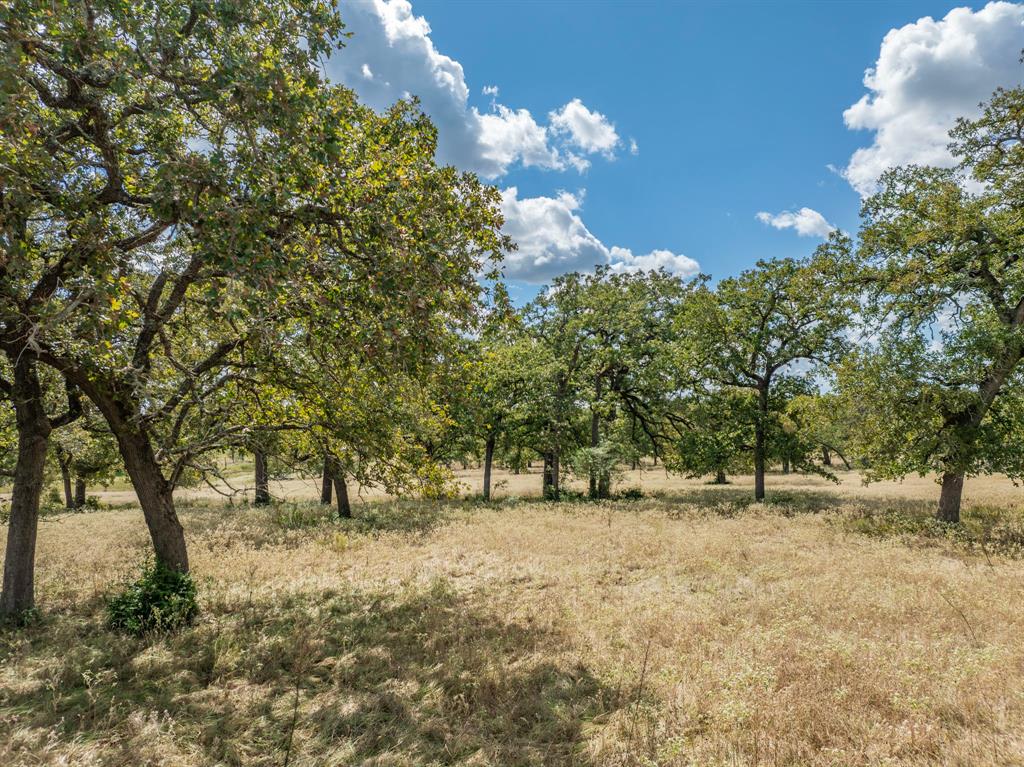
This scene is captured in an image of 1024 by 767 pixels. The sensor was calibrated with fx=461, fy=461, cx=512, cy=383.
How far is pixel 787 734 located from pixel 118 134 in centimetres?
1098

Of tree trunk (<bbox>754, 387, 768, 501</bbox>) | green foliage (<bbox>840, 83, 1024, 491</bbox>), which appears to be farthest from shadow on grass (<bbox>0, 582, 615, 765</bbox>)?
tree trunk (<bbox>754, 387, 768, 501</bbox>)

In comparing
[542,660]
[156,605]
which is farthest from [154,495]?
[542,660]

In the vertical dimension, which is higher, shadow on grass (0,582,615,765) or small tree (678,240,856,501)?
small tree (678,240,856,501)

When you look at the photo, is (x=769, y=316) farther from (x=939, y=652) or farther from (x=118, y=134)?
(x=118, y=134)

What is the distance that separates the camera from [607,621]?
823cm

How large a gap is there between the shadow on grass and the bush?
12.0 inches

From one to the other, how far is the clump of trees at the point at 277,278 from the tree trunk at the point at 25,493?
40 millimetres

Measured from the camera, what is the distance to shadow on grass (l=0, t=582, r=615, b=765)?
4.98 meters

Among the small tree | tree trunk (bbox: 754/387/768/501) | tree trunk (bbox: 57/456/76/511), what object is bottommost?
tree trunk (bbox: 57/456/76/511)

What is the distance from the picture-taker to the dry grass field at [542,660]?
487 cm

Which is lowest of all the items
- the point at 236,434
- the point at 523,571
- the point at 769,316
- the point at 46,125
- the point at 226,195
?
the point at 523,571

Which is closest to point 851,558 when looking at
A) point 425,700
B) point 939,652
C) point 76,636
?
point 939,652

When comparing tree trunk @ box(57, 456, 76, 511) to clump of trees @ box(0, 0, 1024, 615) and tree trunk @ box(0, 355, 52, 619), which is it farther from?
tree trunk @ box(0, 355, 52, 619)

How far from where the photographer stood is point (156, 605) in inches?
322
